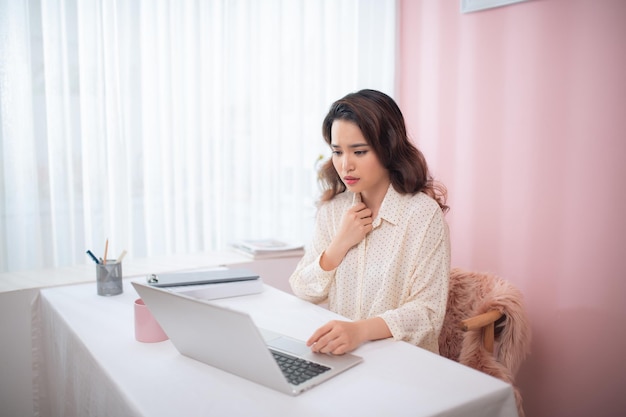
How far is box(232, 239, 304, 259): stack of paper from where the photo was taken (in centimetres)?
225

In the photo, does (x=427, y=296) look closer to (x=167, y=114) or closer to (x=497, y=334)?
(x=497, y=334)

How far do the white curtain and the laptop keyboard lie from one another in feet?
4.77

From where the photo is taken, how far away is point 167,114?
2371 millimetres

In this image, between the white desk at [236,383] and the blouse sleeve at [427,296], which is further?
the blouse sleeve at [427,296]

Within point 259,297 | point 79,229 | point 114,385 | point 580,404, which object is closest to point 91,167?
point 79,229

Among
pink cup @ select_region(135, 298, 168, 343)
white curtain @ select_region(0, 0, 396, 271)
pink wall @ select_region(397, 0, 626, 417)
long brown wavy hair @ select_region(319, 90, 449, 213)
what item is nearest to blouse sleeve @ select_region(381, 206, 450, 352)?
long brown wavy hair @ select_region(319, 90, 449, 213)

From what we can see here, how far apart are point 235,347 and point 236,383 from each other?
0.08m

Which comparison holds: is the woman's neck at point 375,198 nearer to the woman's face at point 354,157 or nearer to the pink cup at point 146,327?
the woman's face at point 354,157

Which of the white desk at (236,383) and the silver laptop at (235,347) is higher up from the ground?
the silver laptop at (235,347)

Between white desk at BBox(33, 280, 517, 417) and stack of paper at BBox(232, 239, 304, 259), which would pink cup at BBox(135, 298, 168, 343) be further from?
stack of paper at BBox(232, 239, 304, 259)

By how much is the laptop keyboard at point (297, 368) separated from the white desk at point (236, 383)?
0.04m

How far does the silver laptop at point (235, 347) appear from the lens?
Result: 2.95 feet

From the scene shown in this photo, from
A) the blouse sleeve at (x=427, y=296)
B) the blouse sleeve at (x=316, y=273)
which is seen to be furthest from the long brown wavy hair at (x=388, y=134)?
the blouse sleeve at (x=316, y=273)

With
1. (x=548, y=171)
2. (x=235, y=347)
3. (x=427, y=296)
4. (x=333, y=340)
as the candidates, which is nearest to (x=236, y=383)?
(x=235, y=347)
